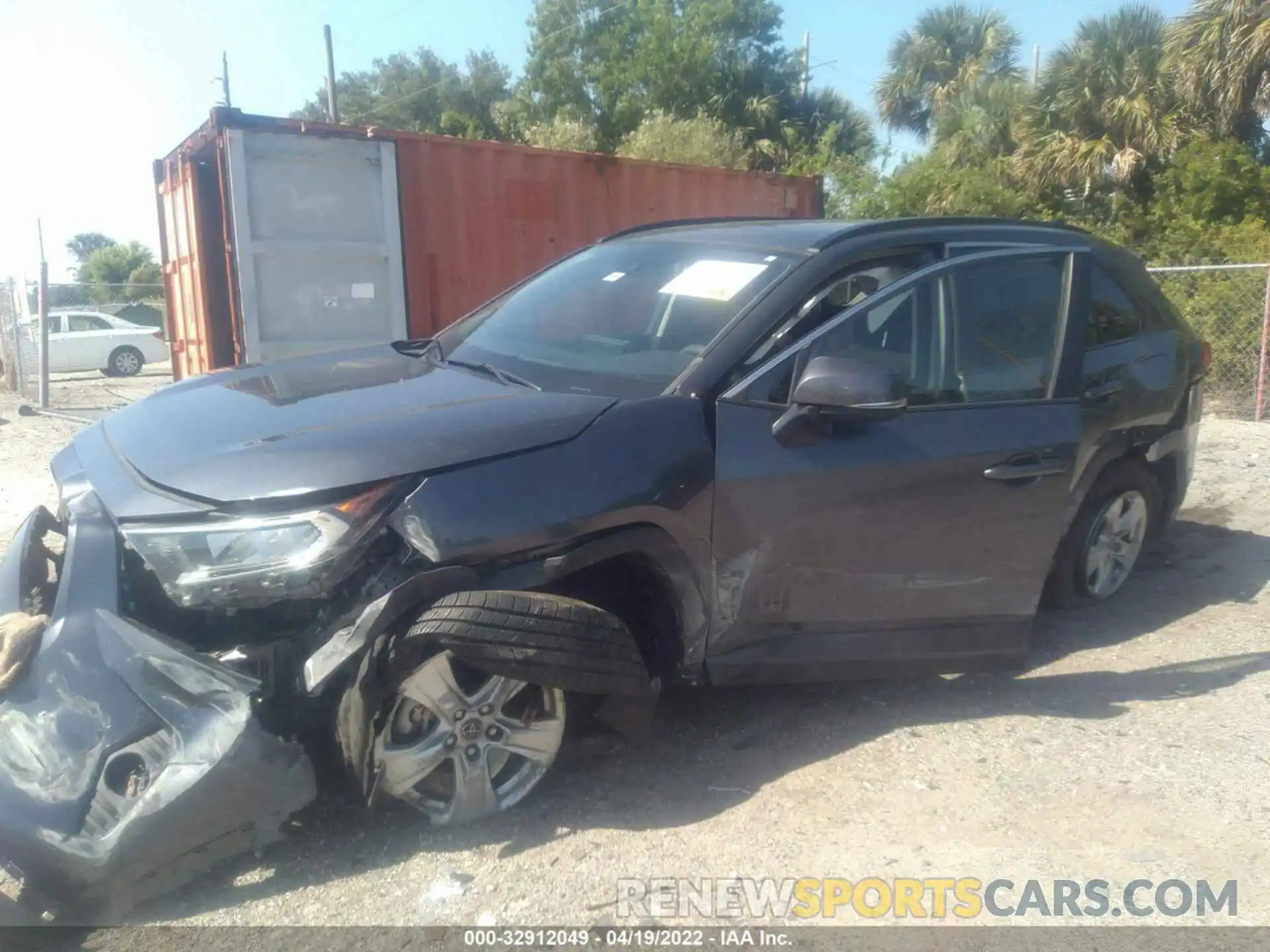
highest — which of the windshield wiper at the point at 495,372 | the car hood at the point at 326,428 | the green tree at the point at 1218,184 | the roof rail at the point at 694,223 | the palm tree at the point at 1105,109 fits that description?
the palm tree at the point at 1105,109

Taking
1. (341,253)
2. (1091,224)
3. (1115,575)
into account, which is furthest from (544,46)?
(1115,575)

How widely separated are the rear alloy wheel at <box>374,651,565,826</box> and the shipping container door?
580 cm

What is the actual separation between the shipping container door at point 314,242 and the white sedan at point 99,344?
13.3m

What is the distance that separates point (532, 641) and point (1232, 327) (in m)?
10.4

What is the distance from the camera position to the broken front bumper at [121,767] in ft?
7.97

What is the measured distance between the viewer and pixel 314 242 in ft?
27.1

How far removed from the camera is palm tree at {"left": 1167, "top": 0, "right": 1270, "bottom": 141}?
1539 centimetres

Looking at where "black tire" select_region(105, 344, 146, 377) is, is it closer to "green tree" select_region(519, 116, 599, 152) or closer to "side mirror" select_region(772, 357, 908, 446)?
"green tree" select_region(519, 116, 599, 152)

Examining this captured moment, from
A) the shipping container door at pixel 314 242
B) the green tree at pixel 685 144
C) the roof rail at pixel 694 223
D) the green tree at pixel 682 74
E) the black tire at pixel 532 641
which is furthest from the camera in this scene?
the green tree at pixel 682 74

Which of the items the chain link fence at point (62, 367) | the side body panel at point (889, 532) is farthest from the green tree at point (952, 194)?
the side body panel at point (889, 532)

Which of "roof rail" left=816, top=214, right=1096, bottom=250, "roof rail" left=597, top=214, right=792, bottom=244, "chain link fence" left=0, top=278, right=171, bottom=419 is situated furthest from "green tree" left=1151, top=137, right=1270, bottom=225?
"chain link fence" left=0, top=278, right=171, bottom=419

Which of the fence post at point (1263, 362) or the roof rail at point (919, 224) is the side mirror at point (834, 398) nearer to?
the roof rail at point (919, 224)

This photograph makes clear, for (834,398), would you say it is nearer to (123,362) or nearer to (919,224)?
(919,224)

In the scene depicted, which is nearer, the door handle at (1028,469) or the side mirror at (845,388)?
the side mirror at (845,388)
